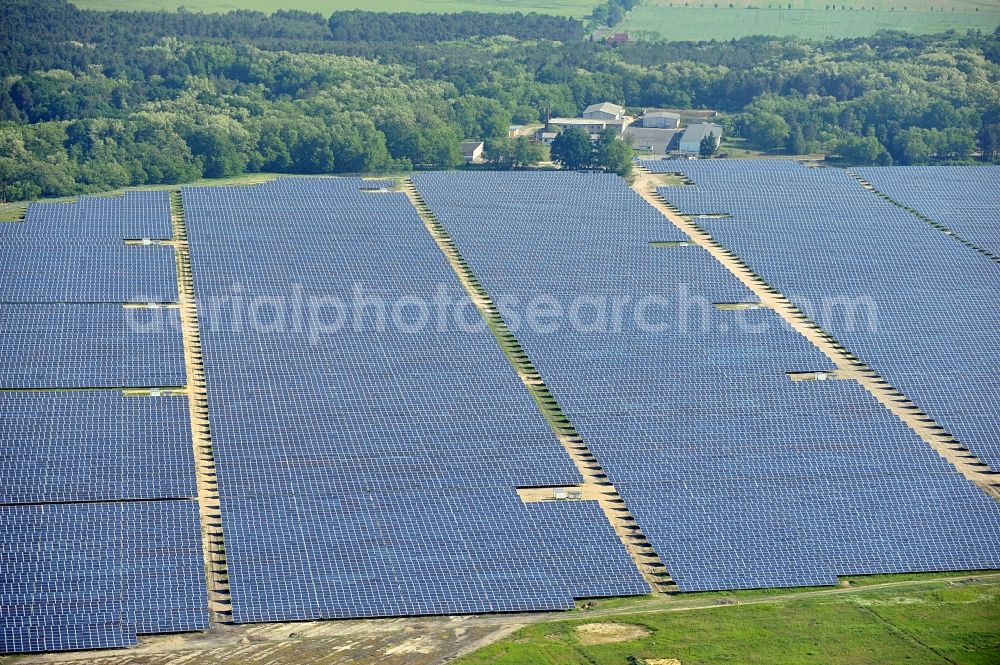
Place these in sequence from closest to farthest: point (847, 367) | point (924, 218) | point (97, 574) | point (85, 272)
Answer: point (97, 574) < point (847, 367) < point (85, 272) < point (924, 218)

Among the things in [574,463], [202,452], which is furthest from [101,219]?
[574,463]

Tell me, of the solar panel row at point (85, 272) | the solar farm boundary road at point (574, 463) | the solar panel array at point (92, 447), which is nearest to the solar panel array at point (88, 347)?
the solar panel row at point (85, 272)

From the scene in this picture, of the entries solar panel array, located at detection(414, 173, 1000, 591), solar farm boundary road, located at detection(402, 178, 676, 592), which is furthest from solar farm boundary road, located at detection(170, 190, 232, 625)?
solar panel array, located at detection(414, 173, 1000, 591)

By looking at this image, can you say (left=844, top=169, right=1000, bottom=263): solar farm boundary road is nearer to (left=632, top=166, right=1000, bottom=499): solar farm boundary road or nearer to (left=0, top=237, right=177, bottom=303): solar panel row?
(left=632, top=166, right=1000, bottom=499): solar farm boundary road

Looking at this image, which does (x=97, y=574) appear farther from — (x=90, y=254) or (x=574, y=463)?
(x=90, y=254)

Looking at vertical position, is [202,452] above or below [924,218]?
below

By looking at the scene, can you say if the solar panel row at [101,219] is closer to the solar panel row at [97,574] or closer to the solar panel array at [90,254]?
the solar panel array at [90,254]
